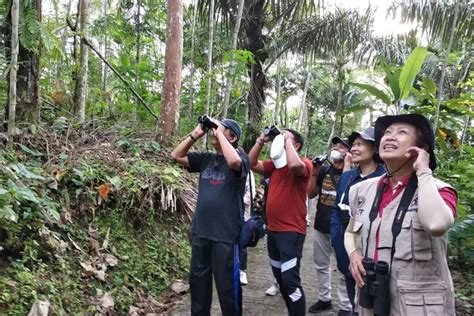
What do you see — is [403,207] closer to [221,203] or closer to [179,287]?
[221,203]

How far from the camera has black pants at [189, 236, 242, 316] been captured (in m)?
3.20

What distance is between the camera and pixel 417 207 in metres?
1.82

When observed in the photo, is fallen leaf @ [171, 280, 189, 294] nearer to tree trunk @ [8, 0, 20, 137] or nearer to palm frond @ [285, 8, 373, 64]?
tree trunk @ [8, 0, 20, 137]

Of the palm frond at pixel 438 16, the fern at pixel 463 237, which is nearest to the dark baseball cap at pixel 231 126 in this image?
the fern at pixel 463 237

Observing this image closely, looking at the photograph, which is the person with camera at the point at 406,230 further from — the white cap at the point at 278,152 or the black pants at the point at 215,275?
the white cap at the point at 278,152

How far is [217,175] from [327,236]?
1.56 metres

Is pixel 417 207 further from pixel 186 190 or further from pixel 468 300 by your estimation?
pixel 186 190

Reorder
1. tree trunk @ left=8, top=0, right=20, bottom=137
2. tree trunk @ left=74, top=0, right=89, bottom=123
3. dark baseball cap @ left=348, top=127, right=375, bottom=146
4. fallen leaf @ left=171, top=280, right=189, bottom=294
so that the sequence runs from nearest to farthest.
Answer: dark baseball cap @ left=348, top=127, right=375, bottom=146, tree trunk @ left=8, top=0, right=20, bottom=137, fallen leaf @ left=171, top=280, right=189, bottom=294, tree trunk @ left=74, top=0, right=89, bottom=123

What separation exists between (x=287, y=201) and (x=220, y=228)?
82cm

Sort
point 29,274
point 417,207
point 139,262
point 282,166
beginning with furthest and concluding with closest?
point 139,262 < point 282,166 < point 29,274 < point 417,207

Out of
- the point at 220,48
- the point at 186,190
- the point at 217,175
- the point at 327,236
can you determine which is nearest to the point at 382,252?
the point at 217,175

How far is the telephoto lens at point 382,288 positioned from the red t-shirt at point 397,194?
104 mm

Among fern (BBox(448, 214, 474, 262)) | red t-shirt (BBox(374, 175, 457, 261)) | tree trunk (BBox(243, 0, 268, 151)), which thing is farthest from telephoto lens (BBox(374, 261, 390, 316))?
tree trunk (BBox(243, 0, 268, 151))

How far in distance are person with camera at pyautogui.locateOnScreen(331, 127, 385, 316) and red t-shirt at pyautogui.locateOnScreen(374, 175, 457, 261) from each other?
122 centimetres
